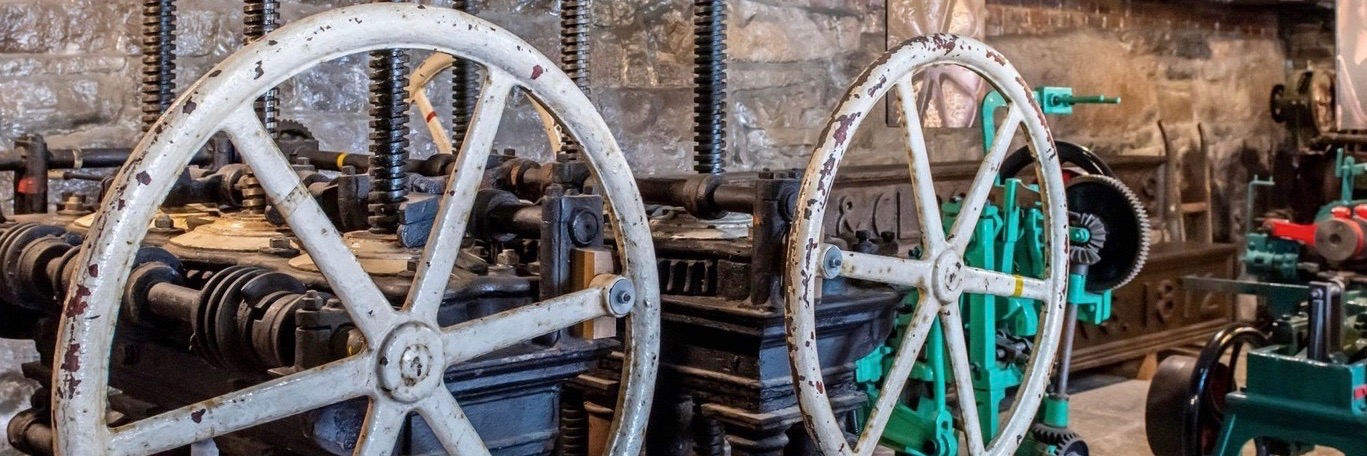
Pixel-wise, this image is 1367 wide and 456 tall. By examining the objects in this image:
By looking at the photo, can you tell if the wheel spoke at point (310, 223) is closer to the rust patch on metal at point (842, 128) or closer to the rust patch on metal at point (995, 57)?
the rust patch on metal at point (842, 128)

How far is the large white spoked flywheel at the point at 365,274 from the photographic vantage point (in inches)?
36.3

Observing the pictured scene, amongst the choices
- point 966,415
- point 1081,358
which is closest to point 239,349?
point 966,415

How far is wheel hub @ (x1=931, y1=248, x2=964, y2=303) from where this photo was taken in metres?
1.47

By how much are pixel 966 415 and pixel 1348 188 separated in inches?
95.0

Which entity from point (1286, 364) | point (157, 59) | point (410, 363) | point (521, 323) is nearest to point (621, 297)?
point (521, 323)

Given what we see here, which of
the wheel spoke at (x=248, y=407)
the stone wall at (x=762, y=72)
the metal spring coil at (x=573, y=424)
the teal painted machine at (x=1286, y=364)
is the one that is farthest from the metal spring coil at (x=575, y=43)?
the teal painted machine at (x=1286, y=364)

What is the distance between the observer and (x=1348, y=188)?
349cm

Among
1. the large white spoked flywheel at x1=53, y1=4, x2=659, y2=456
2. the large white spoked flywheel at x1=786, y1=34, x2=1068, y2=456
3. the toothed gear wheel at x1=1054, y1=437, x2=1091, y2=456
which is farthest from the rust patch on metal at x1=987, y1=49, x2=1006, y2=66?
the toothed gear wheel at x1=1054, y1=437, x2=1091, y2=456

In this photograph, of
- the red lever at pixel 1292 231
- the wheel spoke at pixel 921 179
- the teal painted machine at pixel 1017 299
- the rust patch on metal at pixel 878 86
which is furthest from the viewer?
the red lever at pixel 1292 231

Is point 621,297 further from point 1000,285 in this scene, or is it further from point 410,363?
point 1000,285

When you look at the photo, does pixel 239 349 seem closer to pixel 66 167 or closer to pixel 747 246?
pixel 747 246

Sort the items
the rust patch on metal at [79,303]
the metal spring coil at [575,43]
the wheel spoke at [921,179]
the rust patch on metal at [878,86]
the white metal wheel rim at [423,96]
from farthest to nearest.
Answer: the white metal wheel rim at [423,96], the metal spring coil at [575,43], the wheel spoke at [921,179], the rust patch on metal at [878,86], the rust patch on metal at [79,303]

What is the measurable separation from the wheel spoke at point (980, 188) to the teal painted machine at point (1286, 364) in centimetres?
112

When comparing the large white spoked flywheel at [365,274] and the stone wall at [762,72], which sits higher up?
the stone wall at [762,72]
